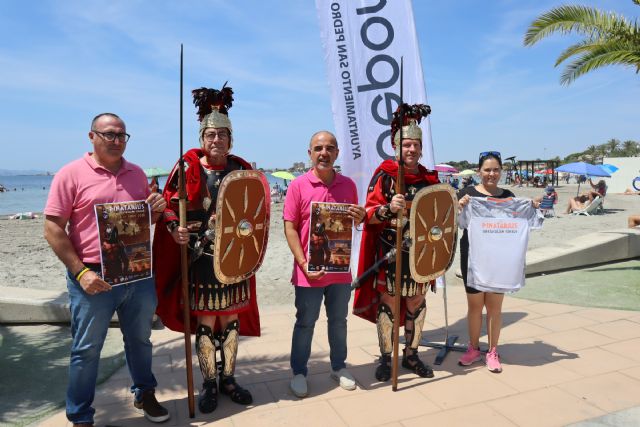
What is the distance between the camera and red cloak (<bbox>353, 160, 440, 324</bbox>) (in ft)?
11.4

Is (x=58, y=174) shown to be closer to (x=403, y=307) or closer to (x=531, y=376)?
(x=403, y=307)

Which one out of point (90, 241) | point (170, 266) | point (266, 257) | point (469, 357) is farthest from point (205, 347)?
point (266, 257)

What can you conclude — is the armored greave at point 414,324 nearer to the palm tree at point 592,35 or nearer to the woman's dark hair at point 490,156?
the woman's dark hair at point 490,156

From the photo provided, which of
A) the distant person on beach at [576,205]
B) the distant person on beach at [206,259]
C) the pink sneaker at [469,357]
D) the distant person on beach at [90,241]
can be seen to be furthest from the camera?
the distant person on beach at [576,205]

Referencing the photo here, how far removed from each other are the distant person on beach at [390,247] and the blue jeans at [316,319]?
1.08 ft

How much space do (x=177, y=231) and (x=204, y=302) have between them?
0.54 meters

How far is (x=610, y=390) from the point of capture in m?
3.26

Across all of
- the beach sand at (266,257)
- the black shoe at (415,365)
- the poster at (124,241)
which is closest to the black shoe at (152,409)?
the poster at (124,241)

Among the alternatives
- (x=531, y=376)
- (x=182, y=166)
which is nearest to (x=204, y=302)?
(x=182, y=166)

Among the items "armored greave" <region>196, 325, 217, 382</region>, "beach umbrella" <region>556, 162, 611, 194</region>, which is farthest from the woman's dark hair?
"beach umbrella" <region>556, 162, 611, 194</region>

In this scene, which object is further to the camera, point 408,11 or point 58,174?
point 408,11

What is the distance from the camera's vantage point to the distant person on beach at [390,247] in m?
3.42

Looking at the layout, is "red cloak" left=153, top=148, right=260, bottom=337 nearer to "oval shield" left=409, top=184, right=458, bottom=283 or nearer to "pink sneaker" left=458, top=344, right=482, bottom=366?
"oval shield" left=409, top=184, right=458, bottom=283

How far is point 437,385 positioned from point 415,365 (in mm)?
260
